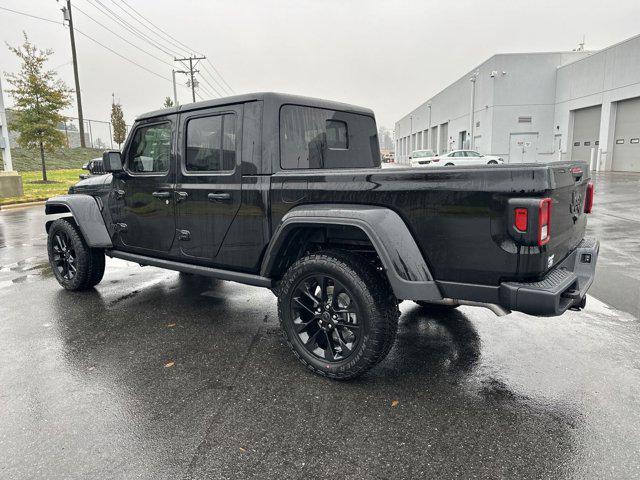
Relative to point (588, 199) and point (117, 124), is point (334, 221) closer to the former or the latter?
point (588, 199)

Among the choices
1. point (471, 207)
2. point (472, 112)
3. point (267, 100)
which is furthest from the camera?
point (472, 112)

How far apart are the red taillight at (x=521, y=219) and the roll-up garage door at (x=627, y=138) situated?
31.7 m

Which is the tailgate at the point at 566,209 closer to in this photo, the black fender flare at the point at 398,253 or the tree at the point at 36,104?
the black fender flare at the point at 398,253

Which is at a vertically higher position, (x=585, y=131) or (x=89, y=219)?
(x=585, y=131)

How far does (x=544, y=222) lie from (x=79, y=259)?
468 cm

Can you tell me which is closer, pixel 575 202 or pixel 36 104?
pixel 575 202

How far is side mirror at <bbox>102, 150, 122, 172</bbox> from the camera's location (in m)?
4.36

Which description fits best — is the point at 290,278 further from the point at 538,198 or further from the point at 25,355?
the point at 25,355

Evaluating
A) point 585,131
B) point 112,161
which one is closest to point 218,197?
point 112,161

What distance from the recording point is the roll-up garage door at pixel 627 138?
27922 millimetres

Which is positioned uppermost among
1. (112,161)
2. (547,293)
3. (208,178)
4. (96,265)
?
(112,161)

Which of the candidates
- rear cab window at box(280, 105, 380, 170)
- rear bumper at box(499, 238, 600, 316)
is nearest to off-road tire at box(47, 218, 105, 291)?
rear cab window at box(280, 105, 380, 170)

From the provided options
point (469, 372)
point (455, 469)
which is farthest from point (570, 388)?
point (455, 469)

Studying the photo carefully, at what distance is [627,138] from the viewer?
94.2 feet
